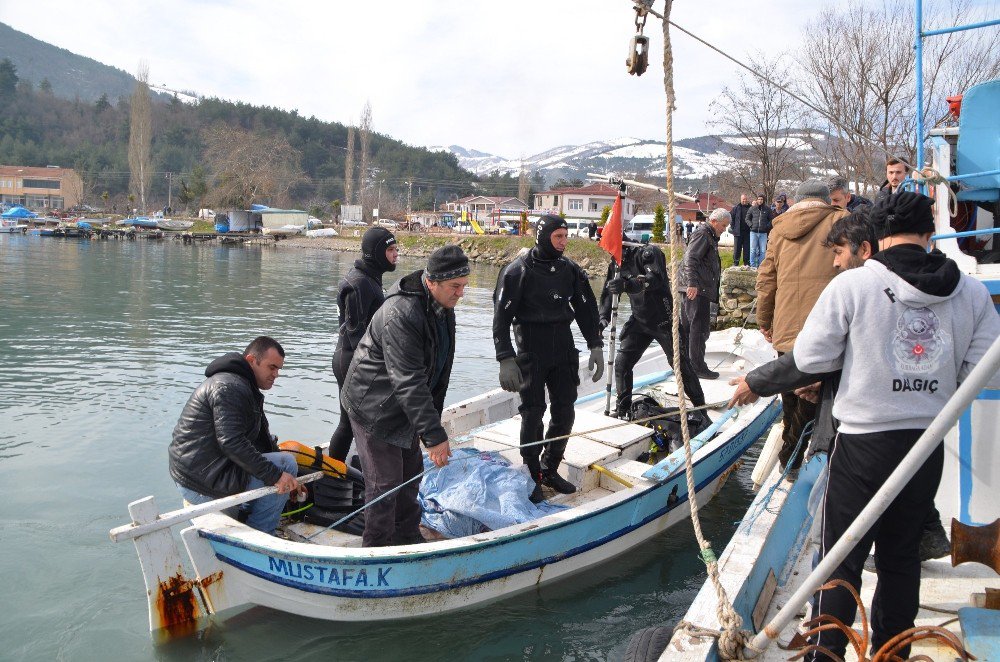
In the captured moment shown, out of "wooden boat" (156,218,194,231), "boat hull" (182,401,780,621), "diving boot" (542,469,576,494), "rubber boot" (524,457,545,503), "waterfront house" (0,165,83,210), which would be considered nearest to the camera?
"boat hull" (182,401,780,621)

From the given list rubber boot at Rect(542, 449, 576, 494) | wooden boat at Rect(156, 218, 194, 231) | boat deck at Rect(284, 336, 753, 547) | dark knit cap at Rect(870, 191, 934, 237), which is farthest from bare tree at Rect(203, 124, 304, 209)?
dark knit cap at Rect(870, 191, 934, 237)

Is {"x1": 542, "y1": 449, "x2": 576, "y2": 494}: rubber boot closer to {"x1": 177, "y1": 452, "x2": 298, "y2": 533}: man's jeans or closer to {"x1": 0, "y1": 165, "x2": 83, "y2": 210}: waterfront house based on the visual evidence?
{"x1": 177, "y1": 452, "x2": 298, "y2": 533}: man's jeans

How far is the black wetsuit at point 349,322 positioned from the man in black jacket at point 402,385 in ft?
4.82

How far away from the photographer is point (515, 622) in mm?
4781

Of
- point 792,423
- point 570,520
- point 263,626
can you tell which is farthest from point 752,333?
point 263,626

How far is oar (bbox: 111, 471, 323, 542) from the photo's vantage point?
384 centimetres

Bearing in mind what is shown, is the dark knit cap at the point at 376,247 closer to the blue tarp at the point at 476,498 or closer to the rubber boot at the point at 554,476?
the blue tarp at the point at 476,498

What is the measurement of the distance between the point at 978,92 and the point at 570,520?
359cm

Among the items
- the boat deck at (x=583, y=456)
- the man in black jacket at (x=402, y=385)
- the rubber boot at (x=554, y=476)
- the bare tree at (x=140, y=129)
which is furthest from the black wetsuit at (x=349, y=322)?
the bare tree at (x=140, y=129)

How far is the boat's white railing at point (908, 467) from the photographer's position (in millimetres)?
2002

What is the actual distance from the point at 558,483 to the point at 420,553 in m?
1.57

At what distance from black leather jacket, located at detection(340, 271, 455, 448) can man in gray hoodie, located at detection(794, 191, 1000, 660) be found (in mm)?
2048

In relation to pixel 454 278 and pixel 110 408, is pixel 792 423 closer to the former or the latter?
pixel 454 278

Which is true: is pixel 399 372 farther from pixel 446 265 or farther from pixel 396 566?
pixel 396 566
